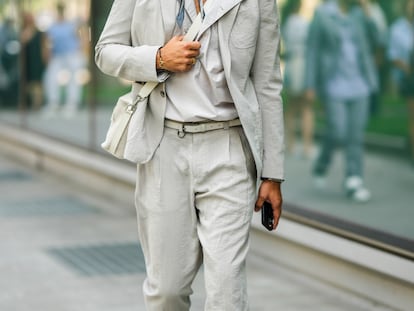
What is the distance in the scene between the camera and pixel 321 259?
6215 millimetres

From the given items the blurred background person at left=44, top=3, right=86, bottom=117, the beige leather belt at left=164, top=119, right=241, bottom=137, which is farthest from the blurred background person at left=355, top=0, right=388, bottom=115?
the blurred background person at left=44, top=3, right=86, bottom=117

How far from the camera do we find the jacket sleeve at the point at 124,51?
12.4 ft

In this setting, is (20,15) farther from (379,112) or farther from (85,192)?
(379,112)

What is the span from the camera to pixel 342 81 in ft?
22.1

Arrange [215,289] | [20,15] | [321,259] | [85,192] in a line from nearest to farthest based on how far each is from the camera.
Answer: [215,289] → [321,259] → [85,192] → [20,15]

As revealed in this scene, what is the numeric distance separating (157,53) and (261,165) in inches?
22.5

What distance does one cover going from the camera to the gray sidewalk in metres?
5.79

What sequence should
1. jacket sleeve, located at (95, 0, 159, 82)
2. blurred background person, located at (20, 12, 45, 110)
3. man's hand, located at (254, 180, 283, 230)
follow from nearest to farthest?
1. jacket sleeve, located at (95, 0, 159, 82)
2. man's hand, located at (254, 180, 283, 230)
3. blurred background person, located at (20, 12, 45, 110)

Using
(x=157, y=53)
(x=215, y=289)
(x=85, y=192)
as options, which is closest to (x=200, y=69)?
(x=157, y=53)

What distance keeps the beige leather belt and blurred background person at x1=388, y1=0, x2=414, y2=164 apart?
2.42 metres

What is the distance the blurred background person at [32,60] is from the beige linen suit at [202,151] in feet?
28.3

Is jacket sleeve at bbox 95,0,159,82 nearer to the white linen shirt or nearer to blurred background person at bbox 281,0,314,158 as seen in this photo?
the white linen shirt

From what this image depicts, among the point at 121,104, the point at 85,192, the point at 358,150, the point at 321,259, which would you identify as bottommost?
the point at 85,192

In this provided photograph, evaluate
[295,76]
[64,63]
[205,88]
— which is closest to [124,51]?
[205,88]
